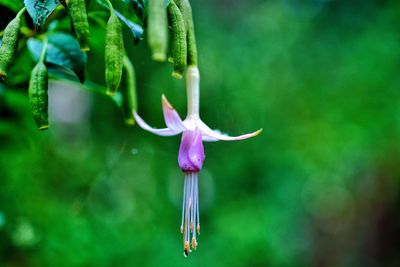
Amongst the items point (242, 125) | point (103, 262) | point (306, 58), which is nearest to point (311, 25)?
point (306, 58)

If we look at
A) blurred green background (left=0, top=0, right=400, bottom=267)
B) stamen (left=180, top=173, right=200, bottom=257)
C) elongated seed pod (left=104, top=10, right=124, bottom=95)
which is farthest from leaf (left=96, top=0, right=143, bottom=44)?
blurred green background (left=0, top=0, right=400, bottom=267)

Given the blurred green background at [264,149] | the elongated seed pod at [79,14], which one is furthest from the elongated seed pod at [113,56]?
the blurred green background at [264,149]

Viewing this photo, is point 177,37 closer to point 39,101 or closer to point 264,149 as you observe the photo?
point 39,101

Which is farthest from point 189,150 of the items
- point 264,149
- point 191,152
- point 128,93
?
point 264,149

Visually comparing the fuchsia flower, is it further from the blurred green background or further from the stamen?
the blurred green background

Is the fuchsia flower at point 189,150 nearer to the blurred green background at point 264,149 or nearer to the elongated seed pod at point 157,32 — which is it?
the elongated seed pod at point 157,32

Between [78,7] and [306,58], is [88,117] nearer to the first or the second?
[306,58]
